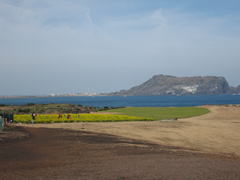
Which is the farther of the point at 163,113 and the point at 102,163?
the point at 163,113

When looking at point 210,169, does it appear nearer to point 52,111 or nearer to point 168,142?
point 168,142

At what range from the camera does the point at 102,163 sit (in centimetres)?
1525

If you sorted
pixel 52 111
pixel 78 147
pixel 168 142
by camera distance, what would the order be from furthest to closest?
1. pixel 52 111
2. pixel 168 142
3. pixel 78 147

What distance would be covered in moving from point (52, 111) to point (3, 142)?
1764 inches

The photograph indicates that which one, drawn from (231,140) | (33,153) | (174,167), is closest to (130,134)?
(231,140)

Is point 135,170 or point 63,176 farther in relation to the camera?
point 135,170

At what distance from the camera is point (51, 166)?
1439 centimetres

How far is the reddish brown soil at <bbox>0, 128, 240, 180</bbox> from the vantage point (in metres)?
13.0

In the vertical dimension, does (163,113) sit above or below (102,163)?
above

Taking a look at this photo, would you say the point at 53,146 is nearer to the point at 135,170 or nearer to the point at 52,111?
the point at 135,170

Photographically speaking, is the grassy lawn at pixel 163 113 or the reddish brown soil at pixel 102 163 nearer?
the reddish brown soil at pixel 102 163

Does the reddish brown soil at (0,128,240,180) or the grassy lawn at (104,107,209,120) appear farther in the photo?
the grassy lawn at (104,107,209,120)

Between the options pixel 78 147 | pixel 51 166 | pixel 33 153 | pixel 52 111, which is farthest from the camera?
pixel 52 111

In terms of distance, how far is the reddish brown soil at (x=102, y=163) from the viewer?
513 inches
